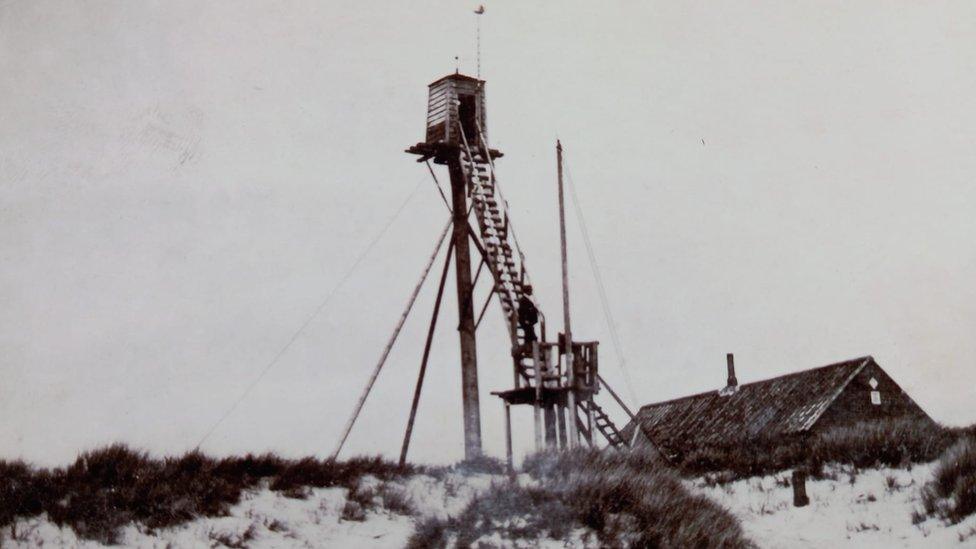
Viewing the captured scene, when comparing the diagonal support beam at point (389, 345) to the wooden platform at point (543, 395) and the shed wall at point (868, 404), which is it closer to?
the wooden platform at point (543, 395)

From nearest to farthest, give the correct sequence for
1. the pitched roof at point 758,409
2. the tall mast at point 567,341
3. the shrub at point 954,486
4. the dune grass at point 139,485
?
the dune grass at point 139,485 < the shrub at point 954,486 < the tall mast at point 567,341 < the pitched roof at point 758,409

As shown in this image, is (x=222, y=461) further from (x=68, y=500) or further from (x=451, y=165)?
(x=451, y=165)

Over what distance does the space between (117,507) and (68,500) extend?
632 mm

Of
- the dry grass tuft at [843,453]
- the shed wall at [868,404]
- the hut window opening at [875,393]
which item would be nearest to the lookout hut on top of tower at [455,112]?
the dry grass tuft at [843,453]

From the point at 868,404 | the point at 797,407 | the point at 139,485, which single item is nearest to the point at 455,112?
the point at 139,485

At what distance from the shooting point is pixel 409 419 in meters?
19.9

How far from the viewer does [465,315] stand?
2045 centimetres

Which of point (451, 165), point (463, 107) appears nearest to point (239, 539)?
point (451, 165)

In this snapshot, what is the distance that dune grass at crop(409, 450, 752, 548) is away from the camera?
1266cm

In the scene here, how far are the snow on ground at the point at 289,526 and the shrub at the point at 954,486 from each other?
320 inches

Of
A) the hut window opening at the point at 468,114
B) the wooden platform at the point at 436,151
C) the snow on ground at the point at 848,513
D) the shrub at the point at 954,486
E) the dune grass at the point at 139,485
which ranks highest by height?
the hut window opening at the point at 468,114

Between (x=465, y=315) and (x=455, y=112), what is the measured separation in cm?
497

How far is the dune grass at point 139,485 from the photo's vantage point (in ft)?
37.6

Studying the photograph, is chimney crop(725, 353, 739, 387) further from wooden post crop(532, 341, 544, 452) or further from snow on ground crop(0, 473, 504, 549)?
snow on ground crop(0, 473, 504, 549)
